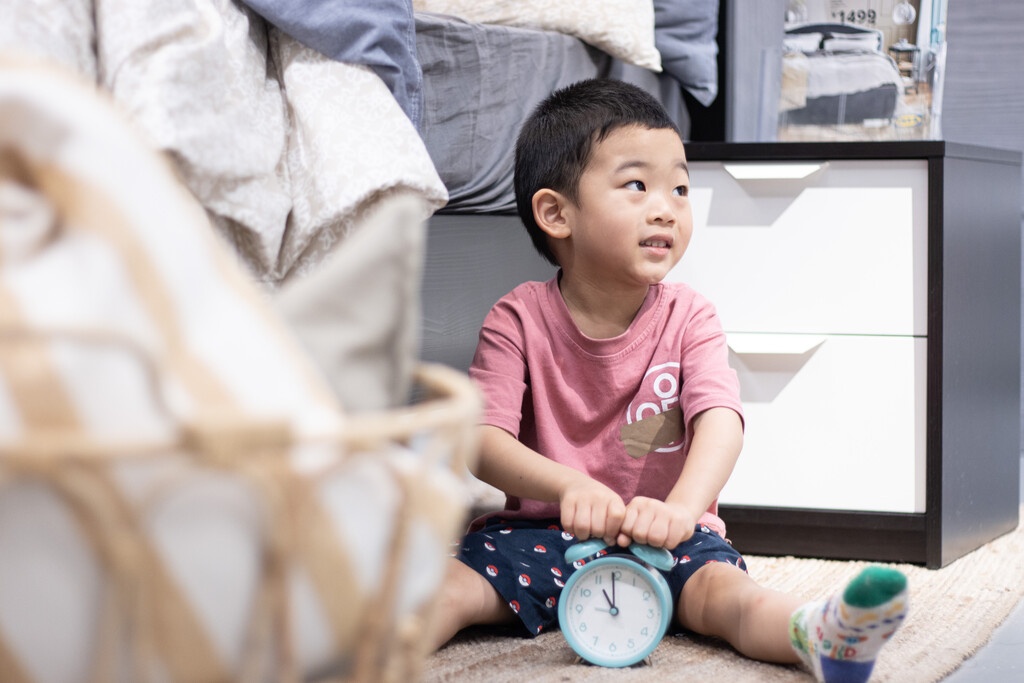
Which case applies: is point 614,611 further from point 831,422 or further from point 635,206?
point 831,422

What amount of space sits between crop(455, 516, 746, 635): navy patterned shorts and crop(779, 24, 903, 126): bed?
0.76m

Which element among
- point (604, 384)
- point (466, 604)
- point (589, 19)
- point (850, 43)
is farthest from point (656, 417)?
point (850, 43)

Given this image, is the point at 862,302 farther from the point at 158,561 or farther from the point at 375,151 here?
the point at 158,561

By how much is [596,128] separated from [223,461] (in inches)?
31.5

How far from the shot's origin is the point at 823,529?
1.23 metres

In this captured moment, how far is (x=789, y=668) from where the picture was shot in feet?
2.65

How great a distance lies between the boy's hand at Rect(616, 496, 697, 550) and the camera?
31.8 inches

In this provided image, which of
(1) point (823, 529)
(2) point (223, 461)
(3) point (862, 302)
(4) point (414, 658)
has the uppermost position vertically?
(2) point (223, 461)

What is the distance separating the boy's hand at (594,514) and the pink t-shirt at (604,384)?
0.16 meters

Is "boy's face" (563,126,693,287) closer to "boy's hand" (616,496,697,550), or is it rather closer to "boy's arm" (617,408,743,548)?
"boy's arm" (617,408,743,548)

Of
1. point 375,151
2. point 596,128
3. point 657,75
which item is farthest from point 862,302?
point 375,151

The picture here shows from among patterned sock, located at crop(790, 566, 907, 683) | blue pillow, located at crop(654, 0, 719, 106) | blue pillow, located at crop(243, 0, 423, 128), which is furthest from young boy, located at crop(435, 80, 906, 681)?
blue pillow, located at crop(654, 0, 719, 106)

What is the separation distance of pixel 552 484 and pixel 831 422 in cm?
48

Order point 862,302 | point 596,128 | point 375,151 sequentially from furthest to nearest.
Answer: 1. point 862,302
2. point 596,128
3. point 375,151
